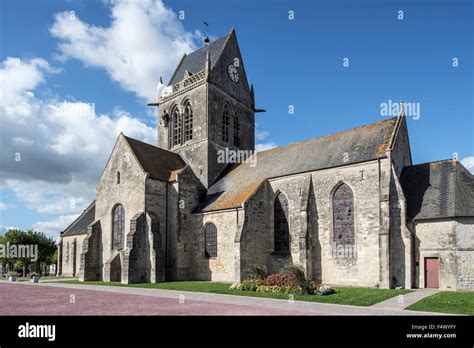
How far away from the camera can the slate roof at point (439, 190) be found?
20.8 metres

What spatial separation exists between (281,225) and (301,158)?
5.09 metres

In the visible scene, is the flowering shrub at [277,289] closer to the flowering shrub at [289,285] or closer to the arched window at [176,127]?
the flowering shrub at [289,285]

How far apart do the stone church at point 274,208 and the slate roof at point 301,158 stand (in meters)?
0.11

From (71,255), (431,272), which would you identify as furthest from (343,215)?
(71,255)

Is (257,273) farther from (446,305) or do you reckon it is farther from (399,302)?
(446,305)

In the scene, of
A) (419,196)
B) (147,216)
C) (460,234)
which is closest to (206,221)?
(147,216)

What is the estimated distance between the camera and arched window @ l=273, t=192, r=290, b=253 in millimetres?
25812

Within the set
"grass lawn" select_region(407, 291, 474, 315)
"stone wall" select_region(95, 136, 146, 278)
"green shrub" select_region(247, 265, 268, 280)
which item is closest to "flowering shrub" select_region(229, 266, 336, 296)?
"green shrub" select_region(247, 265, 268, 280)

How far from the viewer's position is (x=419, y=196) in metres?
22.8

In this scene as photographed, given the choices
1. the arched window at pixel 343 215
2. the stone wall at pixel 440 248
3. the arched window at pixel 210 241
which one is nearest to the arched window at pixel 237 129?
the arched window at pixel 210 241

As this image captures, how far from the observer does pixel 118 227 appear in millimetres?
29391

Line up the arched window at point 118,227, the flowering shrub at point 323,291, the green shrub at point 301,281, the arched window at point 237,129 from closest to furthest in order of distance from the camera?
the flowering shrub at point 323,291
the green shrub at point 301,281
the arched window at point 118,227
the arched window at point 237,129

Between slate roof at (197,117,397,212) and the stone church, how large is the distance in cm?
11
